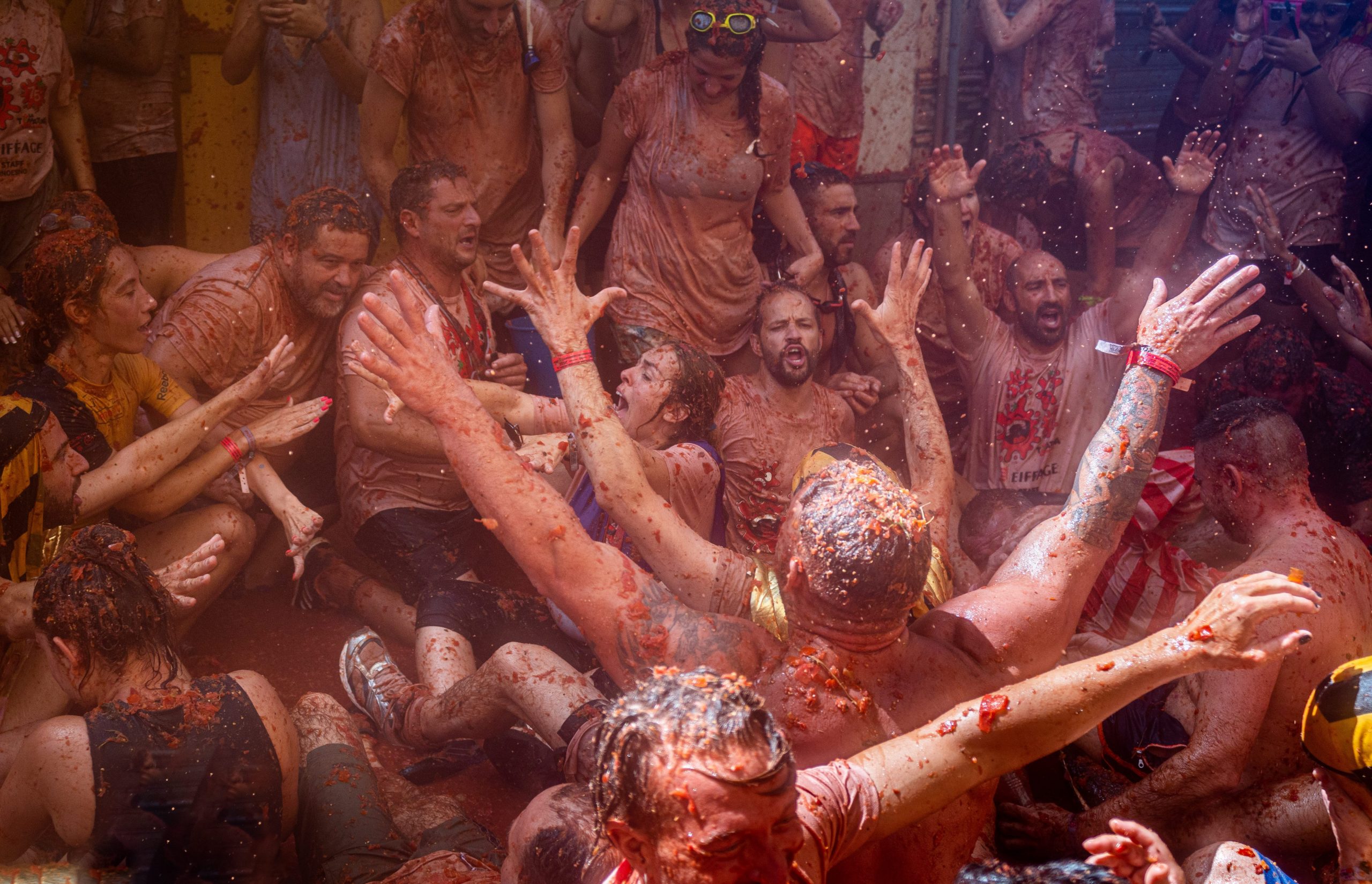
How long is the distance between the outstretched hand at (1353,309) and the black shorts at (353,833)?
5397 mm

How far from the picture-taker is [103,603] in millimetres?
2834

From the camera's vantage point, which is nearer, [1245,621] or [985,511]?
[1245,621]

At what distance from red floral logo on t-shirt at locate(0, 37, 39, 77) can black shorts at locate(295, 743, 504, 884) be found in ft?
11.1

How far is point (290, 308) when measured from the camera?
467cm


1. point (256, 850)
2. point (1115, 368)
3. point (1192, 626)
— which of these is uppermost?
point (1192, 626)

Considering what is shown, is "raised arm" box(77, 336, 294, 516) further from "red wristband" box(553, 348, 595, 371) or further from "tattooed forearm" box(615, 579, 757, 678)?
"tattooed forearm" box(615, 579, 757, 678)

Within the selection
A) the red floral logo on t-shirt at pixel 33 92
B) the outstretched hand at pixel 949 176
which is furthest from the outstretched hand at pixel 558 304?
the red floral logo on t-shirt at pixel 33 92

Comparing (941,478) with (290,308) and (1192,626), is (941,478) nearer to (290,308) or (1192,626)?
(1192,626)

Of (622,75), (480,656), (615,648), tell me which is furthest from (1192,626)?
(622,75)

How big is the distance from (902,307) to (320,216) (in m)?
2.54

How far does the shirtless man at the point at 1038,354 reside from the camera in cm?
530

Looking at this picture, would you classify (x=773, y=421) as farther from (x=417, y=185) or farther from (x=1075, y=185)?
(x=1075, y=185)

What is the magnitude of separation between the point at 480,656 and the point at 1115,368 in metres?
3.51

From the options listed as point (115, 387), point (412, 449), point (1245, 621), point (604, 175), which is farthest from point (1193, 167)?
point (115, 387)
